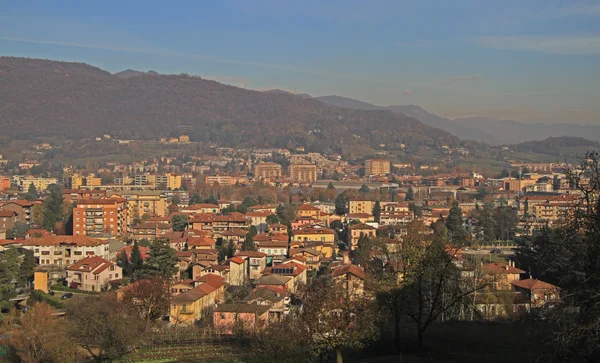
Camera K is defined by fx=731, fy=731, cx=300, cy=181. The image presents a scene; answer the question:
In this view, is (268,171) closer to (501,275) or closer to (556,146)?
(556,146)

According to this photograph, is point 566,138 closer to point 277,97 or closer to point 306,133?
point 306,133

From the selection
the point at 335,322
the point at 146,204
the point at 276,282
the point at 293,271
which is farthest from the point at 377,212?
the point at 335,322

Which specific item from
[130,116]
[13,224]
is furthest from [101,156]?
[13,224]

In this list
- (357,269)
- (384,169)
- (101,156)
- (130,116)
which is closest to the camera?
(357,269)

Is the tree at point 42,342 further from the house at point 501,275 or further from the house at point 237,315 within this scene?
the house at point 501,275

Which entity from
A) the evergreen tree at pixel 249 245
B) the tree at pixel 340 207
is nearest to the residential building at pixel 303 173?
the tree at pixel 340 207

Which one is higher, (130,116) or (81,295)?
(130,116)
